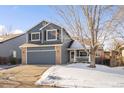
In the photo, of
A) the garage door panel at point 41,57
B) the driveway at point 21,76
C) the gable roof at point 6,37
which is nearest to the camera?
the driveway at point 21,76

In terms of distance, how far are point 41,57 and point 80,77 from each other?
1876mm

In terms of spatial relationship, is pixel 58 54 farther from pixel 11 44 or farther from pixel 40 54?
pixel 11 44

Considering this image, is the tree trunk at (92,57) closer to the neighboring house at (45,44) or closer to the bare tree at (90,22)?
the bare tree at (90,22)

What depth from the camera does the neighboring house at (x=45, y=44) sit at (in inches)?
352

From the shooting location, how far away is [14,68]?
8.18 metres

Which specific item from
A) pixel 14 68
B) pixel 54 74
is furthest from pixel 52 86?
pixel 14 68

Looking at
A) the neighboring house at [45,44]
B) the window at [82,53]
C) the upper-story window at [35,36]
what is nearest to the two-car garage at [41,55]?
the neighboring house at [45,44]

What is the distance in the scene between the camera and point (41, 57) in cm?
902

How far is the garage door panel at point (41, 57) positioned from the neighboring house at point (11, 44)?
40 centimetres

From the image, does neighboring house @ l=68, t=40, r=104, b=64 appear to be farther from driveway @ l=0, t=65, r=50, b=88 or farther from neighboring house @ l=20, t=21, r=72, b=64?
driveway @ l=0, t=65, r=50, b=88

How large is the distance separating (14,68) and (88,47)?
9.92ft

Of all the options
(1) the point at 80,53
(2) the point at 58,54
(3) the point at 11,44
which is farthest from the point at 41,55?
(1) the point at 80,53

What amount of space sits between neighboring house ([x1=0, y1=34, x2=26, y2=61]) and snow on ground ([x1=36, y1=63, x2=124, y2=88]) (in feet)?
4.67

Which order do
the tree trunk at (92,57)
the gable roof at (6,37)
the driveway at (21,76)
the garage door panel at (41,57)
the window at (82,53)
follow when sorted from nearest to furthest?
the driveway at (21,76) → the garage door panel at (41,57) → the gable roof at (6,37) → the tree trunk at (92,57) → the window at (82,53)
